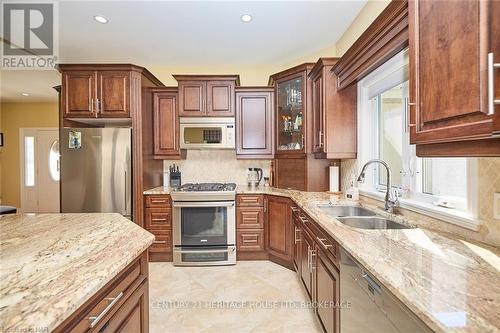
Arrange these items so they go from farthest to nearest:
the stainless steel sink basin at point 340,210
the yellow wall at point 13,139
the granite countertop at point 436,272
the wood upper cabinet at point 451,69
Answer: the yellow wall at point 13,139 → the stainless steel sink basin at point 340,210 → the wood upper cabinet at point 451,69 → the granite countertop at point 436,272

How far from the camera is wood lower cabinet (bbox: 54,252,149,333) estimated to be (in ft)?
2.45

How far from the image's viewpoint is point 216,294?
2.34 m

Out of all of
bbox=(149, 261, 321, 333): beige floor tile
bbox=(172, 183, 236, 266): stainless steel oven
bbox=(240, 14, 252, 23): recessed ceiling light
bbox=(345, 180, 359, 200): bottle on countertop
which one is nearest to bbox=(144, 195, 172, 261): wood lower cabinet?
bbox=(172, 183, 236, 266): stainless steel oven

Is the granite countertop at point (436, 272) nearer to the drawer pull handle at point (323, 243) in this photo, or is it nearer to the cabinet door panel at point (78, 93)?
the drawer pull handle at point (323, 243)

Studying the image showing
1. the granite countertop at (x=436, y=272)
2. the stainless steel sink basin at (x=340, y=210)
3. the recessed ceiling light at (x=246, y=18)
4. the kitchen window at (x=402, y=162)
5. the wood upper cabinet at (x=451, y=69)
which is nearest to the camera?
the granite countertop at (x=436, y=272)

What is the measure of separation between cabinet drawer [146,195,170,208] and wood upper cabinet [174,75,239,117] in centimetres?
112

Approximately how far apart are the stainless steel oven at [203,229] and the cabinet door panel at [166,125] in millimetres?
751

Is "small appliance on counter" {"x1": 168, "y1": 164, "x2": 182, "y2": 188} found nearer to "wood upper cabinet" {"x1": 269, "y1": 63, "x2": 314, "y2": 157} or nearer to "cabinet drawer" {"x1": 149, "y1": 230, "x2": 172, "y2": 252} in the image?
"cabinet drawer" {"x1": 149, "y1": 230, "x2": 172, "y2": 252}

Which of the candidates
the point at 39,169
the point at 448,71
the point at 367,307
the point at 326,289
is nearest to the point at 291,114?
the point at 326,289

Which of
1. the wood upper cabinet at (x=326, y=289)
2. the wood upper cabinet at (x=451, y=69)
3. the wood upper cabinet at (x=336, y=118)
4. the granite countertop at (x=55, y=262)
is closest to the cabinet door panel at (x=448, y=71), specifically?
the wood upper cabinet at (x=451, y=69)

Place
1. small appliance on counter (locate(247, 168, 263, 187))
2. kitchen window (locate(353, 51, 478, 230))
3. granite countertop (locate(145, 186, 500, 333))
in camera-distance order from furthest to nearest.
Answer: small appliance on counter (locate(247, 168, 263, 187)), kitchen window (locate(353, 51, 478, 230)), granite countertop (locate(145, 186, 500, 333))

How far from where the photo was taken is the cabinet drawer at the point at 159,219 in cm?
307

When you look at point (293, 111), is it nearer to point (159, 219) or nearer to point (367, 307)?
point (159, 219)

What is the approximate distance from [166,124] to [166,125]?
1cm
